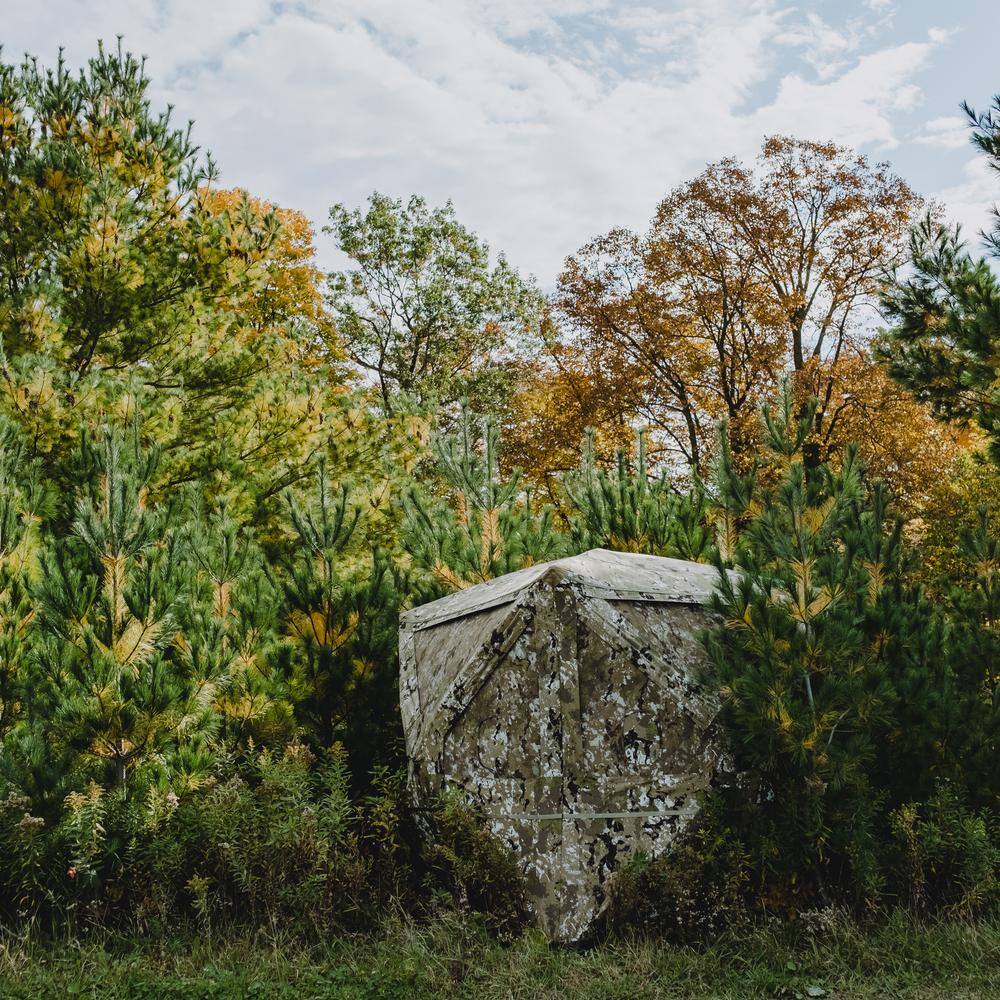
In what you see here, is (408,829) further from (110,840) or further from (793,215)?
(793,215)

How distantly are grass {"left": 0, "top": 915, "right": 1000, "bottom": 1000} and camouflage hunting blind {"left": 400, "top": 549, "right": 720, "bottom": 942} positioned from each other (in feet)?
1.00

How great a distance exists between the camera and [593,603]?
447cm

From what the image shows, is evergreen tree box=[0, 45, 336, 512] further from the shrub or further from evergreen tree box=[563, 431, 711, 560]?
the shrub

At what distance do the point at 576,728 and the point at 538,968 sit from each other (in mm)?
1051

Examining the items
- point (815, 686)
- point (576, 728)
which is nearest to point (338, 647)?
point (576, 728)

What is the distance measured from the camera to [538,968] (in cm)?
393

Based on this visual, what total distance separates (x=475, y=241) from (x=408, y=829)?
20562 millimetres

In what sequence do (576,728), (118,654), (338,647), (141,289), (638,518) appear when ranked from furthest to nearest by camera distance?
1. (141,289)
2. (638,518)
3. (338,647)
4. (118,654)
5. (576,728)

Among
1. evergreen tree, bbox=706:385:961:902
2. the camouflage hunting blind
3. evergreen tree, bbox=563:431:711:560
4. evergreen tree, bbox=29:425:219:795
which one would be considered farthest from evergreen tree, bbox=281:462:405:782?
evergreen tree, bbox=706:385:961:902

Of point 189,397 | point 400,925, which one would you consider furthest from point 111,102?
point 400,925

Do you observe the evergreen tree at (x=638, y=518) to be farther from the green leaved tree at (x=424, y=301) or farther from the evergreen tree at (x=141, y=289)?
the green leaved tree at (x=424, y=301)

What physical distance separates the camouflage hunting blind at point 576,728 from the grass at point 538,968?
1.00 ft

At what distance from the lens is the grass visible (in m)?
3.77

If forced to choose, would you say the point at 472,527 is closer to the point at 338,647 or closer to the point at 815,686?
the point at 338,647
